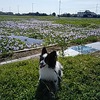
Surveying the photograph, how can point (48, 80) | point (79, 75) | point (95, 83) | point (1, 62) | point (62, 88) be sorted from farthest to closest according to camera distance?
point (1, 62)
point (79, 75)
point (95, 83)
point (62, 88)
point (48, 80)

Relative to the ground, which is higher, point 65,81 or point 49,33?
point 65,81

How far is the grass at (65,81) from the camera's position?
188 inches

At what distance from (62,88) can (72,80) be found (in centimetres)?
62

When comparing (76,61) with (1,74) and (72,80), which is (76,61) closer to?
(72,80)

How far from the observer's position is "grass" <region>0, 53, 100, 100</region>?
15.6 feet

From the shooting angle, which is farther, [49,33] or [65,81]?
[49,33]

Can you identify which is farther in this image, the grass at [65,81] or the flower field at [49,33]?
the flower field at [49,33]

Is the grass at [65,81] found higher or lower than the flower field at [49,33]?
higher

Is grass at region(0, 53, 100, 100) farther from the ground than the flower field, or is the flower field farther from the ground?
grass at region(0, 53, 100, 100)

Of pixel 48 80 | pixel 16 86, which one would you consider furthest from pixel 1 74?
pixel 48 80

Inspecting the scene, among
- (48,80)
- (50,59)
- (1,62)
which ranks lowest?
(1,62)

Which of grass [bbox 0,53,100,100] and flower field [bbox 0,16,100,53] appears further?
flower field [bbox 0,16,100,53]

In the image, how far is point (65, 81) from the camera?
5551mm

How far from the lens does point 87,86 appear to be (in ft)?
17.3
